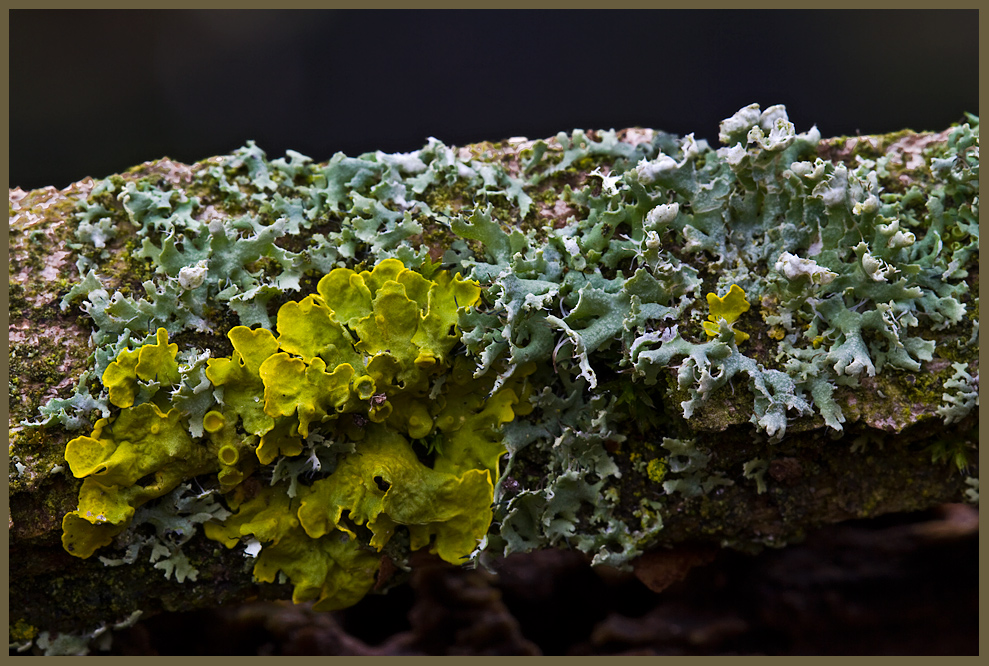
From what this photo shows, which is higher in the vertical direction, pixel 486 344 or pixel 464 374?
pixel 486 344

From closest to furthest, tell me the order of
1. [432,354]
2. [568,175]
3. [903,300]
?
[432,354] → [903,300] → [568,175]

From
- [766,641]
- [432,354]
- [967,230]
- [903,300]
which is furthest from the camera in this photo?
[766,641]

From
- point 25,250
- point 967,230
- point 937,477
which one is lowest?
point 937,477

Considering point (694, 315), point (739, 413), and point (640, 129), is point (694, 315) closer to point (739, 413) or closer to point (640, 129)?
point (739, 413)

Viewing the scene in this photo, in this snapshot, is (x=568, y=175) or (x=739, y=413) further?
(x=568, y=175)

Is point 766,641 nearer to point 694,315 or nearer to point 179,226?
point 694,315

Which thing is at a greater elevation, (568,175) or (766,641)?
(568,175)

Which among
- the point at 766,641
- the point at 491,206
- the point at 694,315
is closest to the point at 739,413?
the point at 694,315
